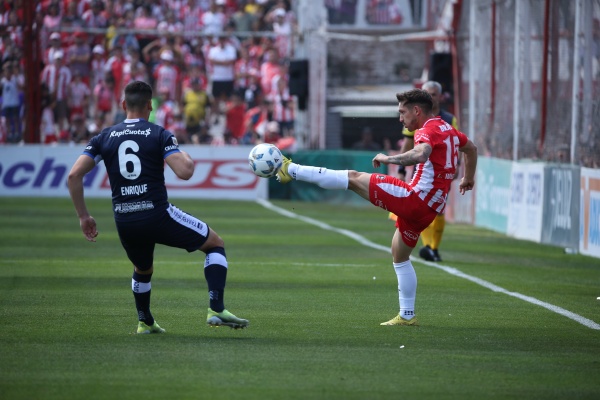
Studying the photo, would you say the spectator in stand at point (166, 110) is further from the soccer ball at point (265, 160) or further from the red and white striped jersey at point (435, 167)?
the red and white striped jersey at point (435, 167)

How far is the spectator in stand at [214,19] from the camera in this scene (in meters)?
→ 35.4

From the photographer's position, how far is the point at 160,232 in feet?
29.5

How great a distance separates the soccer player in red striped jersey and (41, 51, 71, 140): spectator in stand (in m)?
22.7

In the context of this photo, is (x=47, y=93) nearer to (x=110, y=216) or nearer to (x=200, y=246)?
(x=110, y=216)

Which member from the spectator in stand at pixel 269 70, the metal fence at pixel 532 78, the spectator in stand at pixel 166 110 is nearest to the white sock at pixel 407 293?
the metal fence at pixel 532 78

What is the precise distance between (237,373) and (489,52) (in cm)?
1880

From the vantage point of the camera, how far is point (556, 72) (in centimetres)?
2056

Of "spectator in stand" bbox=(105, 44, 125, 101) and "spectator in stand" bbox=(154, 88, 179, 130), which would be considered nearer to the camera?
"spectator in stand" bbox=(105, 44, 125, 101)

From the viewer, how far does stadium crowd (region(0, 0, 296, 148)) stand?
3177 centimetres

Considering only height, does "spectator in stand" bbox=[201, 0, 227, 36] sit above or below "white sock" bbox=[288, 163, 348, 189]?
above

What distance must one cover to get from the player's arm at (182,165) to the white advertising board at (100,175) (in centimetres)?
2167

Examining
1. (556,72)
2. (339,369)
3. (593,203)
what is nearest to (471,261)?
(593,203)

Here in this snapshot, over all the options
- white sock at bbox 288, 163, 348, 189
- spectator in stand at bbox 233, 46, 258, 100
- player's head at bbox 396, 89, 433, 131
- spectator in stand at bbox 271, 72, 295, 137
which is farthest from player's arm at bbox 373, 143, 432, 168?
spectator in stand at bbox 271, 72, 295, 137

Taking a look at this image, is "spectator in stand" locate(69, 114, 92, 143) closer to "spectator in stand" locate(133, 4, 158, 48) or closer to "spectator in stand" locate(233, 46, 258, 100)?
"spectator in stand" locate(133, 4, 158, 48)
